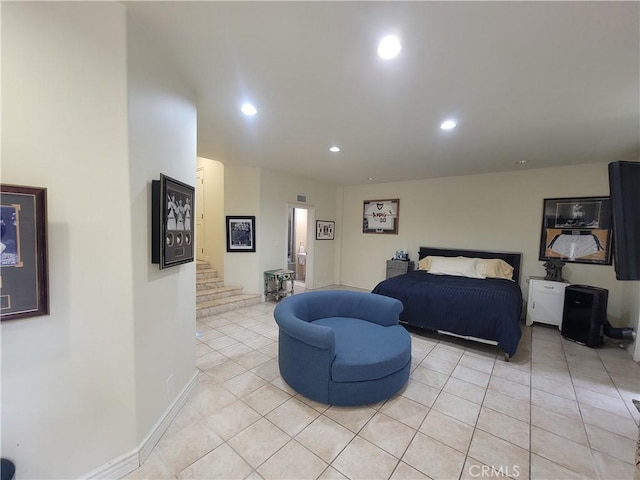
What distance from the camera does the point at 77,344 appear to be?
4.54 ft

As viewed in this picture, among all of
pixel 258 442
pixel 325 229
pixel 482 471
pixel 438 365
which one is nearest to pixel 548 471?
pixel 482 471

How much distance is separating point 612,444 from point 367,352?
6.08 feet

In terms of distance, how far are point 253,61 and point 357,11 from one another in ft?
2.68

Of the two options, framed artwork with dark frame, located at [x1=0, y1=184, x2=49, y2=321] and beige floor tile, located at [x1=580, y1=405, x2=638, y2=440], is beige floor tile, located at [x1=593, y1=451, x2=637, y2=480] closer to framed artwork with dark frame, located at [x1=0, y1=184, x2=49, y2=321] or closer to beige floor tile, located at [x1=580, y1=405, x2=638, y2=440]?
beige floor tile, located at [x1=580, y1=405, x2=638, y2=440]

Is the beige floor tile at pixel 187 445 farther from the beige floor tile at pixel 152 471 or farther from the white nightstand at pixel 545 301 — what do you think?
the white nightstand at pixel 545 301

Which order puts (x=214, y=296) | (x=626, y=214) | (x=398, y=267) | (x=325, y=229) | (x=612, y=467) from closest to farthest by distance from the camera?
(x=626, y=214) → (x=612, y=467) → (x=214, y=296) → (x=398, y=267) → (x=325, y=229)

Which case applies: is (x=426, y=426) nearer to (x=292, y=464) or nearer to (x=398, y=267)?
(x=292, y=464)

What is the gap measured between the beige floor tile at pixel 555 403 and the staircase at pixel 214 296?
4345 millimetres

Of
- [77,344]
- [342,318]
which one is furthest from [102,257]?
[342,318]

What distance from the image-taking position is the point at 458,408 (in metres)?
2.23

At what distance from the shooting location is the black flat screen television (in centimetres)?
131

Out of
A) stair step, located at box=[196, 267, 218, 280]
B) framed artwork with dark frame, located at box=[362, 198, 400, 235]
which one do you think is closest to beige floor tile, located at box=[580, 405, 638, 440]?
framed artwork with dark frame, located at box=[362, 198, 400, 235]

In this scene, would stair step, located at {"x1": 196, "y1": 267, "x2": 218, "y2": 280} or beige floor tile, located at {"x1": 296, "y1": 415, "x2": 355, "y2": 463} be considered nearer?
beige floor tile, located at {"x1": 296, "y1": 415, "x2": 355, "y2": 463}

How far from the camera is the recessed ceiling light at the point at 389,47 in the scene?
1.57m
